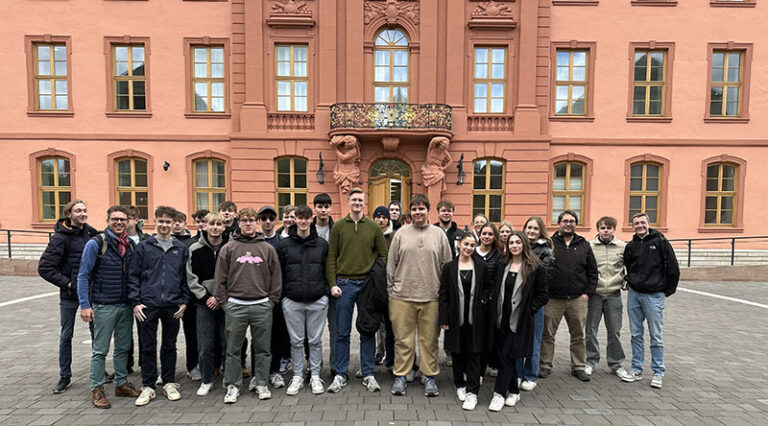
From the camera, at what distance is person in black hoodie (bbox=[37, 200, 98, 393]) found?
419 cm

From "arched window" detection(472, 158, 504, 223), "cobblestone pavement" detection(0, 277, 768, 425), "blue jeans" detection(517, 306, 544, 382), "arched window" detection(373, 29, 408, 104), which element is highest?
"arched window" detection(373, 29, 408, 104)

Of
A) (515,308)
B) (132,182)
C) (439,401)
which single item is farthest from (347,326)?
(132,182)

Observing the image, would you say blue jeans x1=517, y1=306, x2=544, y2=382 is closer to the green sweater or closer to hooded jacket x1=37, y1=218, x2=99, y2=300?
the green sweater

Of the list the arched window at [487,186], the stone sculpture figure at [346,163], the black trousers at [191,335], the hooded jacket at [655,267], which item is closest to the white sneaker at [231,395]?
the black trousers at [191,335]

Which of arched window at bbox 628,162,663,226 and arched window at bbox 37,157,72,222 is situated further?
arched window at bbox 628,162,663,226

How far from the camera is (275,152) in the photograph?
14.4 metres

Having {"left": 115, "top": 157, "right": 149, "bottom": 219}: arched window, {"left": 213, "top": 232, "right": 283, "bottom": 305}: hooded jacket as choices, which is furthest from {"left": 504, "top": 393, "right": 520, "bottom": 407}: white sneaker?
{"left": 115, "top": 157, "right": 149, "bottom": 219}: arched window

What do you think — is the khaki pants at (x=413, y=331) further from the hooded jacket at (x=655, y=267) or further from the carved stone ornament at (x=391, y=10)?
the carved stone ornament at (x=391, y=10)

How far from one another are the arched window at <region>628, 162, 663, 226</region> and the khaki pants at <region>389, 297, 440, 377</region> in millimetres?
14061

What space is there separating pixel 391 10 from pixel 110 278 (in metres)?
13.4

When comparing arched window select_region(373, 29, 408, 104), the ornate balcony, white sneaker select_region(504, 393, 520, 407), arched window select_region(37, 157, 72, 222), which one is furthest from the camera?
arched window select_region(37, 157, 72, 222)

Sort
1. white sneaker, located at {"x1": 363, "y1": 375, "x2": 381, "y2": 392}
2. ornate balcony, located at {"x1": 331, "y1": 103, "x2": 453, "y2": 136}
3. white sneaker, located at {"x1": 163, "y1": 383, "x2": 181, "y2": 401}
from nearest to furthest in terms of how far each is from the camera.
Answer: white sneaker, located at {"x1": 163, "y1": 383, "x2": 181, "y2": 401}
white sneaker, located at {"x1": 363, "y1": 375, "x2": 381, "y2": 392}
ornate balcony, located at {"x1": 331, "y1": 103, "x2": 453, "y2": 136}

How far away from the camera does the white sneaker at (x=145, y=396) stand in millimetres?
3977

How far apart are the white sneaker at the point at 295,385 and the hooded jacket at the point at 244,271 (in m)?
0.93
